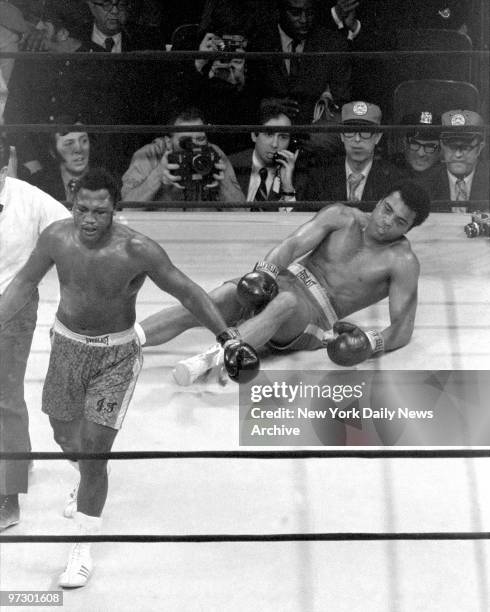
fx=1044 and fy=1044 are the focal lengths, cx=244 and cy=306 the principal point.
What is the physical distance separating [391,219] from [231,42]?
1124mm

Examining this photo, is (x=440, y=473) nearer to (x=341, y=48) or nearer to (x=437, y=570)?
(x=437, y=570)

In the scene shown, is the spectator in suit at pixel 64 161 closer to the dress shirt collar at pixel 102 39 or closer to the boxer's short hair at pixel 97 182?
the dress shirt collar at pixel 102 39

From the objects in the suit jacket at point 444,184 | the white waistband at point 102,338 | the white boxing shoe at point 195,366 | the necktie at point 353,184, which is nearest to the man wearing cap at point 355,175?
the necktie at point 353,184

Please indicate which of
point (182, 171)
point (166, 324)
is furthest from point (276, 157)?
point (166, 324)

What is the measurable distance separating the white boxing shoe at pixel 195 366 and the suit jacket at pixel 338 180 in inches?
38.8

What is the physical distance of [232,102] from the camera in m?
3.53

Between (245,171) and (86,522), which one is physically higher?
(245,171)

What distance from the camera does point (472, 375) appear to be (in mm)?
2613

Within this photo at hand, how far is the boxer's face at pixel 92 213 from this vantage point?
1936mm

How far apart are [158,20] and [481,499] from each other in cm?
214

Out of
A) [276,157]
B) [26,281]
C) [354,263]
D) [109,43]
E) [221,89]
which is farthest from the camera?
[109,43]

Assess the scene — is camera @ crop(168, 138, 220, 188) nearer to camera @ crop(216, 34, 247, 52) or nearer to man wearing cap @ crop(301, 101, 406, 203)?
man wearing cap @ crop(301, 101, 406, 203)

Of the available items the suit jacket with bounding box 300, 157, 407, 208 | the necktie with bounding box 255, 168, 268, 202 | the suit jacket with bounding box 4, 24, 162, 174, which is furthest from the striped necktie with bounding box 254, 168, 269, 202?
the suit jacket with bounding box 4, 24, 162, 174

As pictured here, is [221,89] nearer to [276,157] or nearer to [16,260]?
[276,157]
